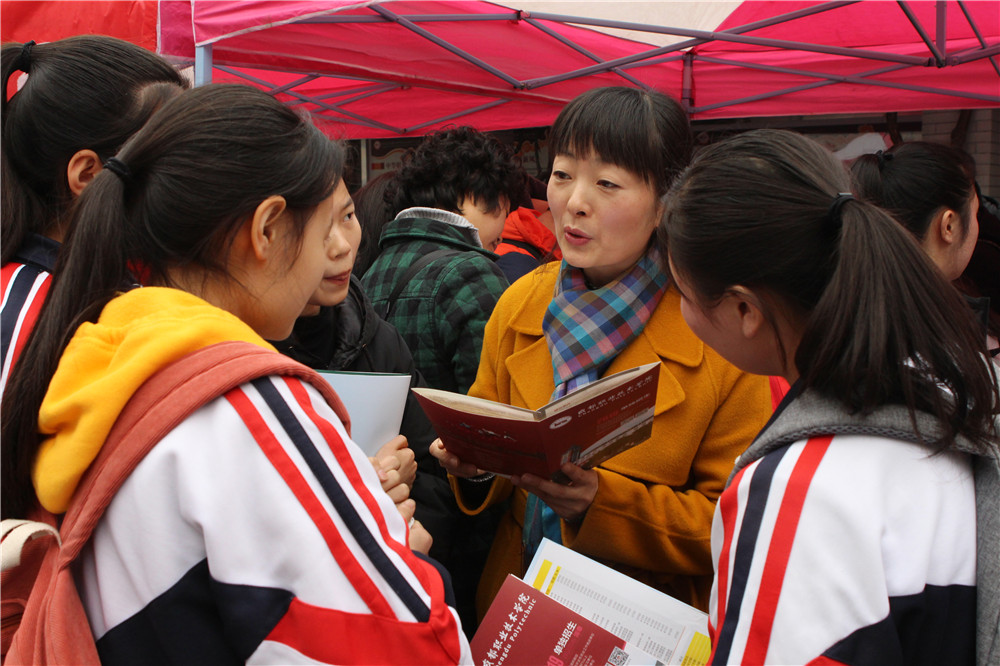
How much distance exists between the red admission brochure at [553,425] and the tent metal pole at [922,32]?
12.9ft

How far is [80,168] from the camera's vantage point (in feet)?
5.62

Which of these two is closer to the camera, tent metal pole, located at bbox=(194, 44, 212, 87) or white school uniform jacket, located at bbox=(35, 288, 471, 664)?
white school uniform jacket, located at bbox=(35, 288, 471, 664)

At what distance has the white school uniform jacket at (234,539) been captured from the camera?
0.97 meters

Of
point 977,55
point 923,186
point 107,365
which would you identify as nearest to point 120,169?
point 107,365

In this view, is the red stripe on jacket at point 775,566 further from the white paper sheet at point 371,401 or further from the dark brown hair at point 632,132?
the dark brown hair at point 632,132

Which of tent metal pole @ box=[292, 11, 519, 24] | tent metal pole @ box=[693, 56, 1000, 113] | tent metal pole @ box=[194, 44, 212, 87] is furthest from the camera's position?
tent metal pole @ box=[693, 56, 1000, 113]

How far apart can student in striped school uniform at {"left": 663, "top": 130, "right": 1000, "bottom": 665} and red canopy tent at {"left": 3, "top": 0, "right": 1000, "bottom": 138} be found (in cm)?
314

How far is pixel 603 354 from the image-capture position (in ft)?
6.75

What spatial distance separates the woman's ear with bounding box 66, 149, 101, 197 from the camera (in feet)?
5.61

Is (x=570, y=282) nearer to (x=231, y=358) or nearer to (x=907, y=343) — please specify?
(x=907, y=343)

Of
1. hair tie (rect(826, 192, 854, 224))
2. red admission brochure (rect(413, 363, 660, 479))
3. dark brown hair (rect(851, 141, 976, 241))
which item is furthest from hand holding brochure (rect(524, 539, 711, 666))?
dark brown hair (rect(851, 141, 976, 241))

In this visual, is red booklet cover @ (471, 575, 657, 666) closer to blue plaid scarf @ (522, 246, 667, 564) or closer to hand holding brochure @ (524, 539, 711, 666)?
hand holding brochure @ (524, 539, 711, 666)

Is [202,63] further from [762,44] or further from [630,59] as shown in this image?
[762,44]

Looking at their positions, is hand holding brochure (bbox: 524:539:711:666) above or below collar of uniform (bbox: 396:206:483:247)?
below
